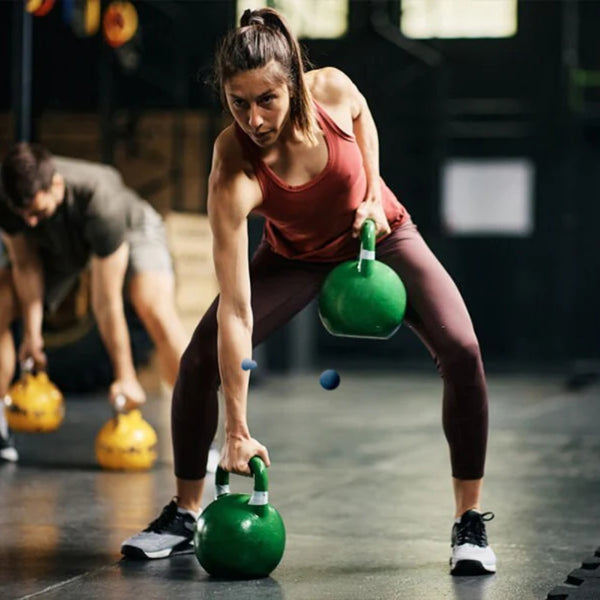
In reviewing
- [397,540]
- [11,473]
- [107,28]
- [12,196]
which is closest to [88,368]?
[107,28]

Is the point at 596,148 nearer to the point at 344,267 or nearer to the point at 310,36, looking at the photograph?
the point at 310,36

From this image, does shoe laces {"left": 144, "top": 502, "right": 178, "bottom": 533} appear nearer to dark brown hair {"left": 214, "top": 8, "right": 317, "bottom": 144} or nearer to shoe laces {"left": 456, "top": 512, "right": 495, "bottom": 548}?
shoe laces {"left": 456, "top": 512, "right": 495, "bottom": 548}

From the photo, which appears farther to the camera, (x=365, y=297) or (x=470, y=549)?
(x=470, y=549)

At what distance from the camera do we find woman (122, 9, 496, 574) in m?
2.77

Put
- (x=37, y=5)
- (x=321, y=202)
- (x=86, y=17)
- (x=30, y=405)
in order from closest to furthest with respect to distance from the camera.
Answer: (x=321, y=202), (x=30, y=405), (x=37, y=5), (x=86, y=17)

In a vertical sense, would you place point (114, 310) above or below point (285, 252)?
below

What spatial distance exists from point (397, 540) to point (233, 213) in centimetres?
112

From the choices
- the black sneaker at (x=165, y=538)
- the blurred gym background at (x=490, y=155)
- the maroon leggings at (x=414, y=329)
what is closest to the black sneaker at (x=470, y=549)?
the maroon leggings at (x=414, y=329)

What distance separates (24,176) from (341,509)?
143cm

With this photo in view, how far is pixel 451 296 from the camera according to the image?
3033 mm

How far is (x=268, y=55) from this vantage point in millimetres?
2703

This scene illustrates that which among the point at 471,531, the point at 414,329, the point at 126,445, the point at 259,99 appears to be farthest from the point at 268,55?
the point at 126,445

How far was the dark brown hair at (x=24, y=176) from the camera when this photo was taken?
159 inches

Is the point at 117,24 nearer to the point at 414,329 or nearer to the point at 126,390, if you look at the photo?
the point at 126,390
